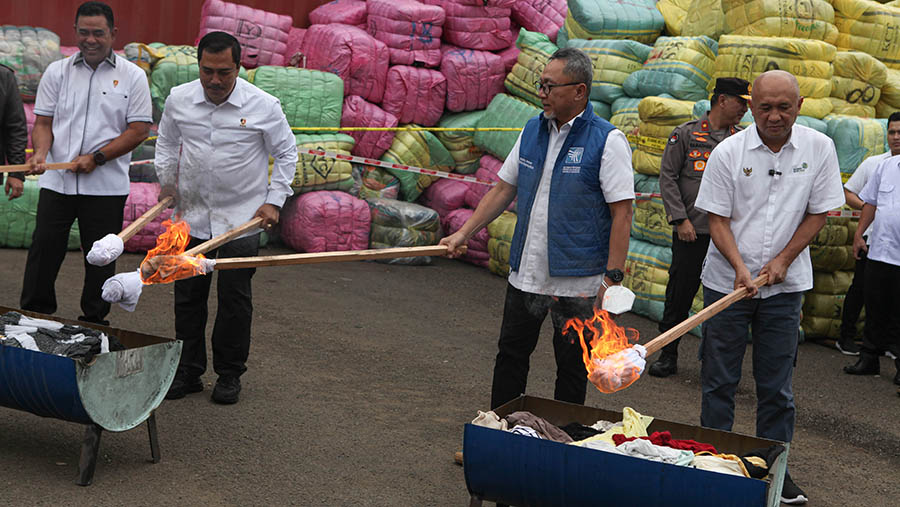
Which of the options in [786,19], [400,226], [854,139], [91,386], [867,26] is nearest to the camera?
[91,386]

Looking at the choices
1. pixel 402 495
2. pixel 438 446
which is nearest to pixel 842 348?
pixel 438 446

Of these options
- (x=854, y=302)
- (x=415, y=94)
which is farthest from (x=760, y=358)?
(x=415, y=94)

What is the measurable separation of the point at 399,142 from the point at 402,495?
6839 millimetres

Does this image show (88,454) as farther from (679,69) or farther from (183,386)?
(679,69)

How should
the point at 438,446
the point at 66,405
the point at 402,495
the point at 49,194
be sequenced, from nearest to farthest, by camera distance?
1. the point at 66,405
2. the point at 402,495
3. the point at 438,446
4. the point at 49,194

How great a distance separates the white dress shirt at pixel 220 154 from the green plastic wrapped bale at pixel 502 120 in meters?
4.94

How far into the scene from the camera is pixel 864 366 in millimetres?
7508

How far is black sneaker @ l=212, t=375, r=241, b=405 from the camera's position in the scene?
5570 millimetres

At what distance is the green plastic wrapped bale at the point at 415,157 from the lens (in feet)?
36.1

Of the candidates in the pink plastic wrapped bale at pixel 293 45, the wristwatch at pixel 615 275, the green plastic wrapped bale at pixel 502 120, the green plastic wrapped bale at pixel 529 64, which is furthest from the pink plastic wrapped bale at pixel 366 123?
the wristwatch at pixel 615 275

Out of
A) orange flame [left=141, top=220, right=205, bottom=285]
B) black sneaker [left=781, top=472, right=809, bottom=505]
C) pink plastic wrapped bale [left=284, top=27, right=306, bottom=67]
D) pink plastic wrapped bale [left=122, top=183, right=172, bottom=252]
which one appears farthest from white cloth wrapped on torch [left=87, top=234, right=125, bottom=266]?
pink plastic wrapped bale [left=284, top=27, right=306, bottom=67]

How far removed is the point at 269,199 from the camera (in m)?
5.50

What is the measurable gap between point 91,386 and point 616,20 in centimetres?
715

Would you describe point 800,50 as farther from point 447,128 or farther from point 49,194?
point 49,194
